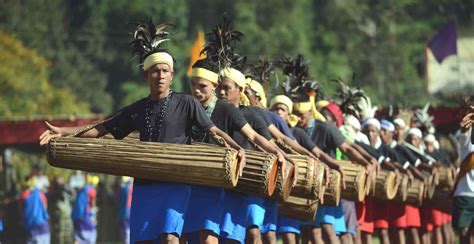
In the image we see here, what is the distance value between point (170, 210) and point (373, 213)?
26.4 ft

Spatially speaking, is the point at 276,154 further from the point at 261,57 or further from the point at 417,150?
the point at 417,150

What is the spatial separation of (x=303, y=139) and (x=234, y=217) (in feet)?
7.87

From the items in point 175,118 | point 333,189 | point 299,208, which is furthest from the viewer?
point 333,189

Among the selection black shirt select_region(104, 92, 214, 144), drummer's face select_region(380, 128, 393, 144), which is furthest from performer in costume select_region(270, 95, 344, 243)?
drummer's face select_region(380, 128, 393, 144)

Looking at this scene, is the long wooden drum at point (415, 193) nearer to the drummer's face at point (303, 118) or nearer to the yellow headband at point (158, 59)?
the drummer's face at point (303, 118)

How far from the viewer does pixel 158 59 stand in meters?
12.3

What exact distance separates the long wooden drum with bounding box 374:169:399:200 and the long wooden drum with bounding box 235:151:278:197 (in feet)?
18.2

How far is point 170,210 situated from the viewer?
39.3 ft

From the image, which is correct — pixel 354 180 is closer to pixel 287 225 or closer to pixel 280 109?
pixel 287 225

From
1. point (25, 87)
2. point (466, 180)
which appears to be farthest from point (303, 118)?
point (25, 87)

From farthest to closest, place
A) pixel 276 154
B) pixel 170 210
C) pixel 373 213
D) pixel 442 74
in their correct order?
pixel 442 74 → pixel 373 213 → pixel 276 154 → pixel 170 210

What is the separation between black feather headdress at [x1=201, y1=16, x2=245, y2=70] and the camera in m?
13.9

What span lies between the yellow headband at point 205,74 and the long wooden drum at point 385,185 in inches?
207

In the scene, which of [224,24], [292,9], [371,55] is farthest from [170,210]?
[292,9]
